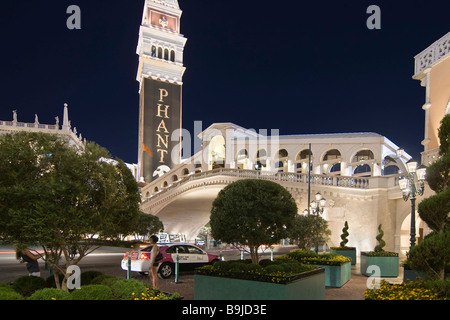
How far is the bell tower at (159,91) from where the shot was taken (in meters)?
58.9

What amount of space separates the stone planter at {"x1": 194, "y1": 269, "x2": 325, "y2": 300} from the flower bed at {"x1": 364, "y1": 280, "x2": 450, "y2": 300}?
1396 mm

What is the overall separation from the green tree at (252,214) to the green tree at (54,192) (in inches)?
125

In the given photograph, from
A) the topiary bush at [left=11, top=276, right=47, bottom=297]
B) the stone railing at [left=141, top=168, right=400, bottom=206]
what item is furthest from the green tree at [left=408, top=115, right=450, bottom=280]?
the stone railing at [left=141, top=168, right=400, bottom=206]

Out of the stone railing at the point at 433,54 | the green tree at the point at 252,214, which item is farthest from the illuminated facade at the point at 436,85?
the green tree at the point at 252,214

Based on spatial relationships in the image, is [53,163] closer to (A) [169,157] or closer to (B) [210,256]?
(B) [210,256]

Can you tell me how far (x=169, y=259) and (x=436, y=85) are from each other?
46.6ft

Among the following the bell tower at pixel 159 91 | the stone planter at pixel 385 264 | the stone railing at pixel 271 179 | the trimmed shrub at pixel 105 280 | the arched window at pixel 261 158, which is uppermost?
the bell tower at pixel 159 91

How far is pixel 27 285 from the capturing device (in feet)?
23.6

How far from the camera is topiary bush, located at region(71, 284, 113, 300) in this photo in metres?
5.68

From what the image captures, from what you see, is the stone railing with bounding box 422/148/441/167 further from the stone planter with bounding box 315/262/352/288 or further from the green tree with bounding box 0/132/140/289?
the green tree with bounding box 0/132/140/289

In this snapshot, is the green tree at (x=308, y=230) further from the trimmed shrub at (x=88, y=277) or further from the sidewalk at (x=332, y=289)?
the trimmed shrub at (x=88, y=277)

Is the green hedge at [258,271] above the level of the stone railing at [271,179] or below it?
below

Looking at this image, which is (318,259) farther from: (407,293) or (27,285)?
(27,285)
